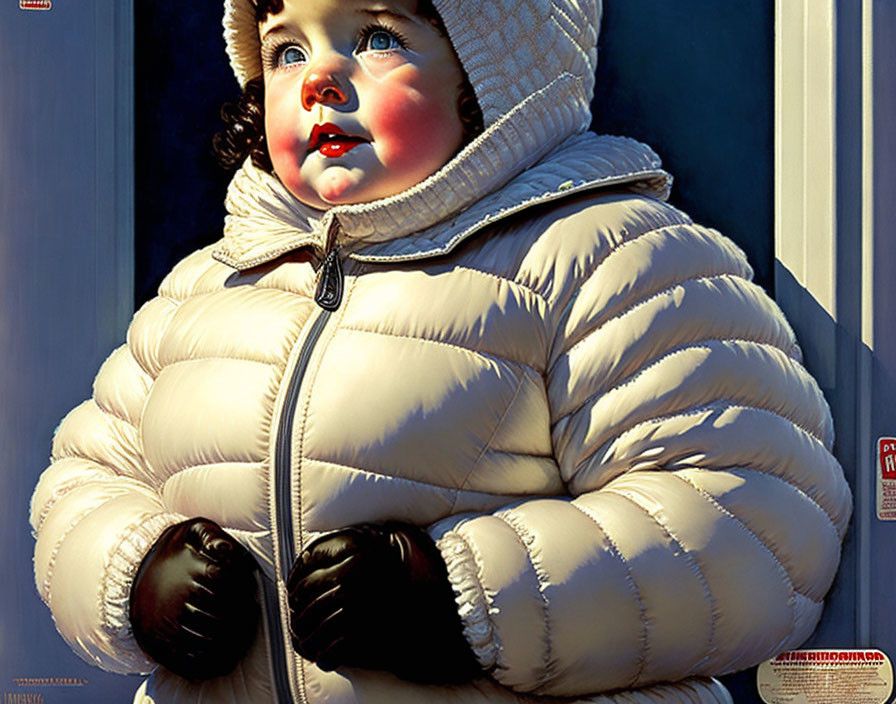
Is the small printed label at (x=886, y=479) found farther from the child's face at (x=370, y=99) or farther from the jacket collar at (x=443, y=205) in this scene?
the child's face at (x=370, y=99)

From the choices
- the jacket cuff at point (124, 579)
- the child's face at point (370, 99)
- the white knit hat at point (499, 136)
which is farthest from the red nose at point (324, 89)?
the jacket cuff at point (124, 579)

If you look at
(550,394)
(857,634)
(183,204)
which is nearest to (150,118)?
(183,204)

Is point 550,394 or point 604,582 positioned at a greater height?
point 550,394

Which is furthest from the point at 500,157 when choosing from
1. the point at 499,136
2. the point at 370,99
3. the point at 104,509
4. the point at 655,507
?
the point at 104,509

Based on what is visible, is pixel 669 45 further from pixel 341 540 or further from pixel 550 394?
pixel 341 540

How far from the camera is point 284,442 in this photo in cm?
132

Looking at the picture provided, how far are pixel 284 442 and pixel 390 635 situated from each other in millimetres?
214

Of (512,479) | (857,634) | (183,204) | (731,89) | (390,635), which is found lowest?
(857,634)

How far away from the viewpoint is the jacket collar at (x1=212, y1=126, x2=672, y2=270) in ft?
4.51

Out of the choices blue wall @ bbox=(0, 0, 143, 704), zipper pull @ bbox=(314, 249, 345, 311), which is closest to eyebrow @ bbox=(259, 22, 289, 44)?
zipper pull @ bbox=(314, 249, 345, 311)

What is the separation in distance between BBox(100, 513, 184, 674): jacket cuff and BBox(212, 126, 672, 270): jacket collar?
0.95 ft

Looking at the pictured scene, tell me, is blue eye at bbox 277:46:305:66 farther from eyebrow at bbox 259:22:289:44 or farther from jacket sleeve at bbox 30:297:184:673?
jacket sleeve at bbox 30:297:184:673

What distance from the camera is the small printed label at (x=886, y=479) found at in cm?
161

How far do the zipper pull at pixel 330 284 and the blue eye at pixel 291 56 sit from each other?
0.21m
